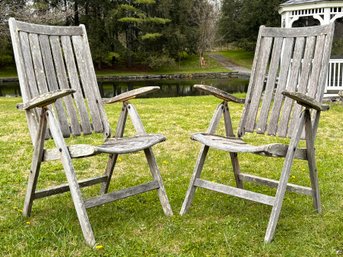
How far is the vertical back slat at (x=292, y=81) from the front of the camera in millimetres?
2826

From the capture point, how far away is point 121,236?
2312 mm

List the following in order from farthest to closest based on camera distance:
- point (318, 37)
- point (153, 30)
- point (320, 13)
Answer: point (153, 30) → point (320, 13) → point (318, 37)

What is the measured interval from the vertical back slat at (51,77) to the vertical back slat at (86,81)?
21 centimetres

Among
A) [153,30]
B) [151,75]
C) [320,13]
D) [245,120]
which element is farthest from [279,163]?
[153,30]

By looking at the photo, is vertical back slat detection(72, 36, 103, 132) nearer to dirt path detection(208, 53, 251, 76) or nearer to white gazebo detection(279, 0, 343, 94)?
white gazebo detection(279, 0, 343, 94)

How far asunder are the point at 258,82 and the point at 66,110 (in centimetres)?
139

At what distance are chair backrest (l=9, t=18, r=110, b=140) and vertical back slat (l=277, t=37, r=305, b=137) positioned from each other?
1.22 m

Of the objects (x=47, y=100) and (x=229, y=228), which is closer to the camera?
(x=47, y=100)

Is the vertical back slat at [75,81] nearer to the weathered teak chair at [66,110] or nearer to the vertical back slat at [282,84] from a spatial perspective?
the weathered teak chair at [66,110]

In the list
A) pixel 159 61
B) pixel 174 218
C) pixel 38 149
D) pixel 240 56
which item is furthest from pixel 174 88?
pixel 240 56

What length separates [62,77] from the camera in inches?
112

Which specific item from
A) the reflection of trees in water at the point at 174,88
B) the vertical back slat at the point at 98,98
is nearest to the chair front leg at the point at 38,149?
the vertical back slat at the point at 98,98

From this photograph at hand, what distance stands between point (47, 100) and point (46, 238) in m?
0.78

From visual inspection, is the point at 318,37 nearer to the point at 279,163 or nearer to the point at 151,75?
the point at 279,163
